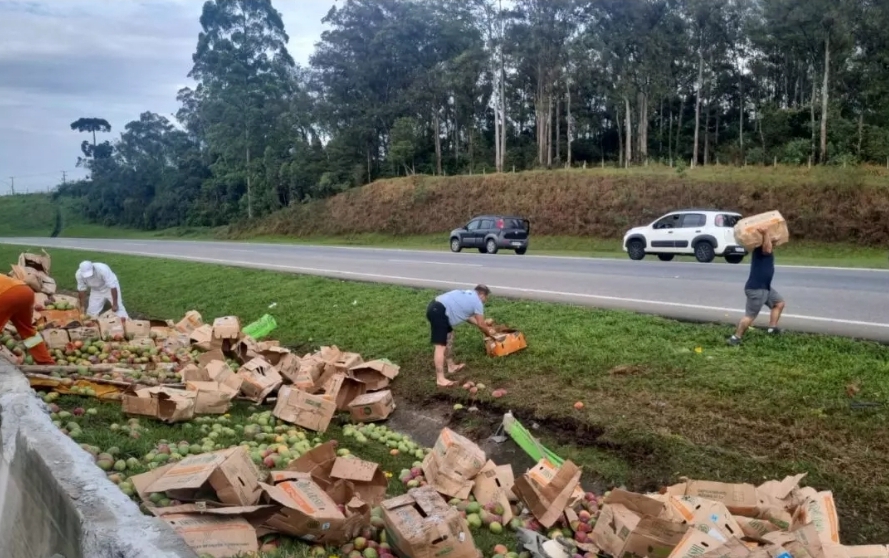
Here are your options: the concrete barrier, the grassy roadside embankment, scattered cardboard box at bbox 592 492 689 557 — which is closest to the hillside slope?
the grassy roadside embankment

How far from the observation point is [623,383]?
348 inches

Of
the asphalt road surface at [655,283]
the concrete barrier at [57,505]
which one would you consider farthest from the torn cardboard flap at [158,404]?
the asphalt road surface at [655,283]

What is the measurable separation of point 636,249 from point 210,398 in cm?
2025

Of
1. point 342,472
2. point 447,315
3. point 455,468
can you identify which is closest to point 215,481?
point 342,472

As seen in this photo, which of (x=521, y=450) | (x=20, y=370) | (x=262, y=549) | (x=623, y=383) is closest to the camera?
(x=262, y=549)

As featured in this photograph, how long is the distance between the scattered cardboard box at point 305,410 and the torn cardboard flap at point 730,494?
12.6ft

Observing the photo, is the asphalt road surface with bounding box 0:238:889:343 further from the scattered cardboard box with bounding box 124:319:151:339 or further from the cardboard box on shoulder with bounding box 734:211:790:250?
the scattered cardboard box with bounding box 124:319:151:339

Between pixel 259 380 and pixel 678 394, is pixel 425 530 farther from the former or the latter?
pixel 259 380

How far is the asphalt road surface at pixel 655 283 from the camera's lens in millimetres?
10797

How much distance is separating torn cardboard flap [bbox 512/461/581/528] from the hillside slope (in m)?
27.5

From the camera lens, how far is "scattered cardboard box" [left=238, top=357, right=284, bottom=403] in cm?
897

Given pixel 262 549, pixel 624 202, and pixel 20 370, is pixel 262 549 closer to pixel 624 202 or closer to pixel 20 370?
pixel 20 370

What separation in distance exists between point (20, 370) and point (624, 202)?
31.4m

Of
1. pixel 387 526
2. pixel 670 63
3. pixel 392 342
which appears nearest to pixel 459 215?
pixel 670 63
